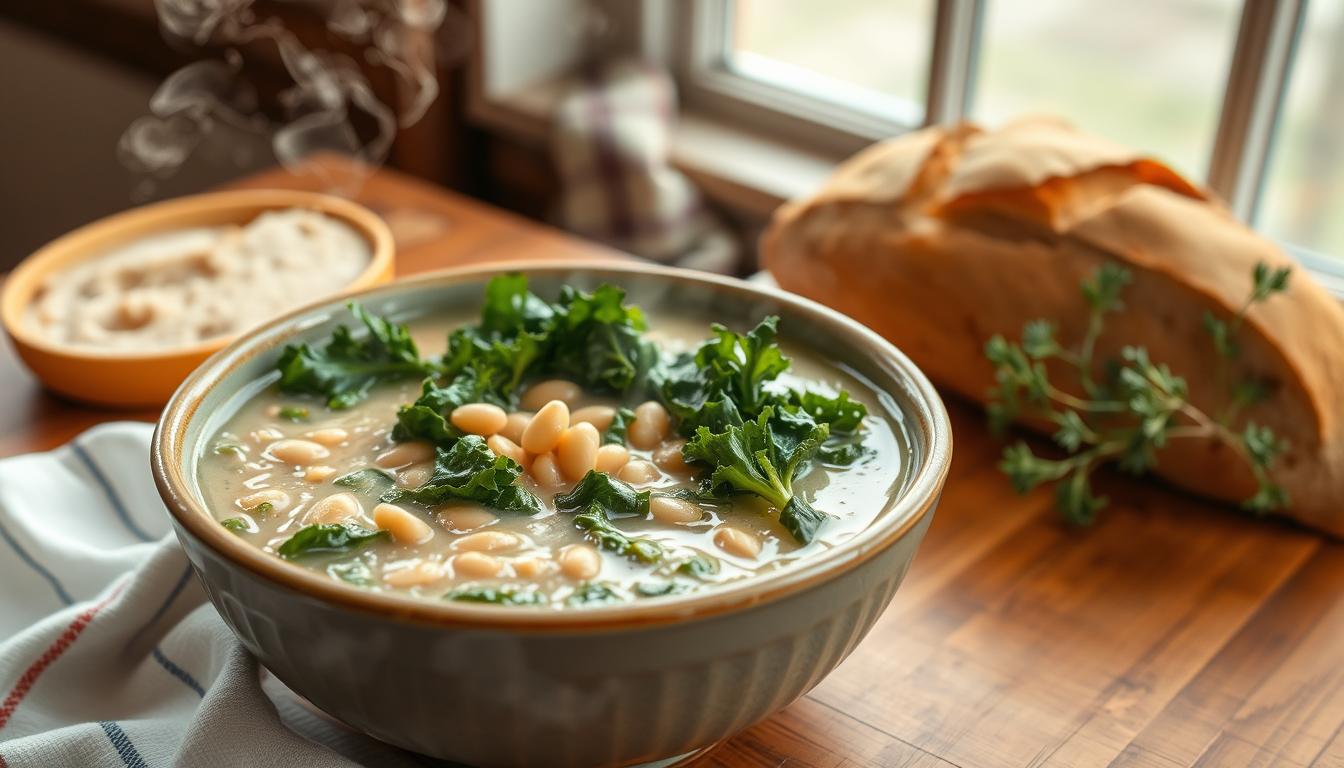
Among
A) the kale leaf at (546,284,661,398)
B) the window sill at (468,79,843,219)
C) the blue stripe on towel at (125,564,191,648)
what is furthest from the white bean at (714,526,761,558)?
the window sill at (468,79,843,219)

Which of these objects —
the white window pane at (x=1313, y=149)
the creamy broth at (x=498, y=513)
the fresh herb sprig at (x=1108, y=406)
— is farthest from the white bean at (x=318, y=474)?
the white window pane at (x=1313, y=149)

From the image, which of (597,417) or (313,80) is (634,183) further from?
(597,417)

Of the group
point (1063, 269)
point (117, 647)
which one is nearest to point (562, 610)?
point (117, 647)

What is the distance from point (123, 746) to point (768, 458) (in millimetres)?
477

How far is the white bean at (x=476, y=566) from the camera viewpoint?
2.58 ft

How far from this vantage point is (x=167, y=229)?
5.05 ft

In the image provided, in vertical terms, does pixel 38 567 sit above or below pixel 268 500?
below

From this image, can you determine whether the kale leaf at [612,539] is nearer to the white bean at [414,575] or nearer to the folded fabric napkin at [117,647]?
the white bean at [414,575]

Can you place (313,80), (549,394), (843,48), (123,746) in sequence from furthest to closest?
(843,48) → (313,80) → (549,394) → (123,746)

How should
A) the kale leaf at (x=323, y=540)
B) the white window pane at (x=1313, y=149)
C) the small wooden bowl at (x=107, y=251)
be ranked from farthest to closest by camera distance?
the white window pane at (x=1313, y=149)
the small wooden bowl at (x=107, y=251)
the kale leaf at (x=323, y=540)

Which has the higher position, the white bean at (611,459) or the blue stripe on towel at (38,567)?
the white bean at (611,459)

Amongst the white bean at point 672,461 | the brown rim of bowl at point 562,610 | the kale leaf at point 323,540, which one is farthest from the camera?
the white bean at point 672,461

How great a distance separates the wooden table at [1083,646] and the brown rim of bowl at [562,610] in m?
0.19

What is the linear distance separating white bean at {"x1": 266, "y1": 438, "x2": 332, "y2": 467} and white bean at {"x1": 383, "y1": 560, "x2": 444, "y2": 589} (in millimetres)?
161
